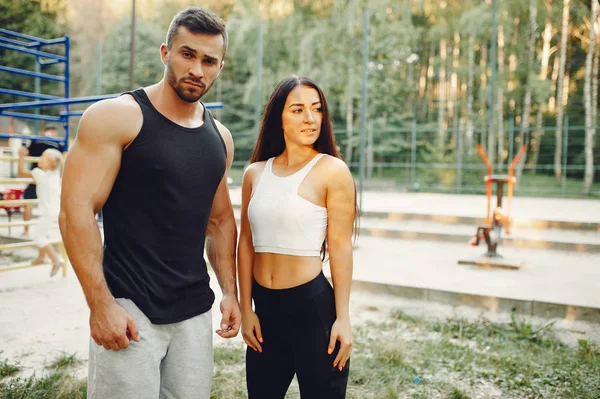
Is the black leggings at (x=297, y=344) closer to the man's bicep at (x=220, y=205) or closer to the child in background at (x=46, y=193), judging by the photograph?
the man's bicep at (x=220, y=205)

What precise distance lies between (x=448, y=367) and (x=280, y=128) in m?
2.24

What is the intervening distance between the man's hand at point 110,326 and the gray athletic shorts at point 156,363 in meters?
0.05

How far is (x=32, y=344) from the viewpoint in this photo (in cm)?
369

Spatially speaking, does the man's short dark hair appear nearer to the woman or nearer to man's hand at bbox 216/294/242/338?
the woman

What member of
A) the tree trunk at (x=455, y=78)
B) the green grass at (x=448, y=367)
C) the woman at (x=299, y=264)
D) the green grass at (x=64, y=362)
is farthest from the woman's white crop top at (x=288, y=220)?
the tree trunk at (x=455, y=78)

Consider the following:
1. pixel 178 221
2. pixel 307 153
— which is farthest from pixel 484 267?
pixel 178 221

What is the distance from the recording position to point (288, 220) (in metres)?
1.77

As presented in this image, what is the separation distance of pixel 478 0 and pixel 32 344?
868 inches

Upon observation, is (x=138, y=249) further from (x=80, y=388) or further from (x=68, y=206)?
(x=80, y=388)

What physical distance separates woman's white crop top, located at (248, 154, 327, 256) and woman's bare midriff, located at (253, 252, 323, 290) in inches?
0.9

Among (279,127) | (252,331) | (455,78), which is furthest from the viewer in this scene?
(455,78)

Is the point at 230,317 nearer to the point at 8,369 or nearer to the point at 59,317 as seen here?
the point at 8,369

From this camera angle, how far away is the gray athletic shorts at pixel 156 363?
152 centimetres

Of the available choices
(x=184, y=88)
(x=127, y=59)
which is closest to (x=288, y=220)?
(x=184, y=88)
